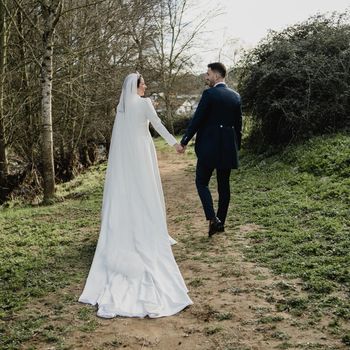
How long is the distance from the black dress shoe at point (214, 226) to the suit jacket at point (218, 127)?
0.79m

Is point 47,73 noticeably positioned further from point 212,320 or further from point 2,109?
point 212,320

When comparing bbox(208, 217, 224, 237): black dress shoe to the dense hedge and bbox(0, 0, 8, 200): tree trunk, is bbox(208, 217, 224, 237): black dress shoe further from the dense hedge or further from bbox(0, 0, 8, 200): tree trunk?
bbox(0, 0, 8, 200): tree trunk

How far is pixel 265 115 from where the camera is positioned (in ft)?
41.3

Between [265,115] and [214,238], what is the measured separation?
6.94 m

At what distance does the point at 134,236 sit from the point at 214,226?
1.57 meters

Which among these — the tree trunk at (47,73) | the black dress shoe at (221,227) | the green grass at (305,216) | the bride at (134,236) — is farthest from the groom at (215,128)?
the tree trunk at (47,73)

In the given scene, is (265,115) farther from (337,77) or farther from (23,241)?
(23,241)

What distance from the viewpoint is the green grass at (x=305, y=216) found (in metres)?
4.43

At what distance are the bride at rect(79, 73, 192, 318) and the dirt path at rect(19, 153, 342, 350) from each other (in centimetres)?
17

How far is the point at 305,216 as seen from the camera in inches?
273

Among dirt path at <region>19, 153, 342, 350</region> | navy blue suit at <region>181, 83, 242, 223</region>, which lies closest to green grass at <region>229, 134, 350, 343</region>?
dirt path at <region>19, 153, 342, 350</region>

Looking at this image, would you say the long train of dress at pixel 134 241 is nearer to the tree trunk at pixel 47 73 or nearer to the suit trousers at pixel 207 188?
the suit trousers at pixel 207 188

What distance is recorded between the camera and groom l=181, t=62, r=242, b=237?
6211 millimetres

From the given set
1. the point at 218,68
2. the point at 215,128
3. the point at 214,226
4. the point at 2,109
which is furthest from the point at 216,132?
the point at 2,109
